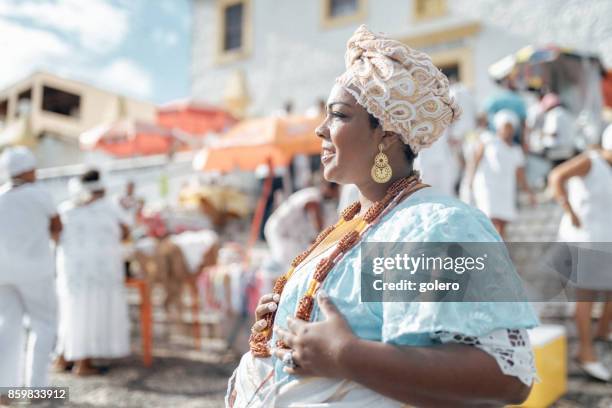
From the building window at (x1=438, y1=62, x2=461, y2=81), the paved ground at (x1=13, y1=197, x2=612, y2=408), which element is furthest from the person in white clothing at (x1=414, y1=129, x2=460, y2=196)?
the building window at (x1=438, y1=62, x2=461, y2=81)

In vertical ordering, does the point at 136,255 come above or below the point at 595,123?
below

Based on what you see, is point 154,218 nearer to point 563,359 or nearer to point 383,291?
point 563,359

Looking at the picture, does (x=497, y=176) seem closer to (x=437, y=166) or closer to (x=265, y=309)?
(x=437, y=166)

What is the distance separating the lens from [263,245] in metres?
9.42

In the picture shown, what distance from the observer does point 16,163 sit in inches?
168

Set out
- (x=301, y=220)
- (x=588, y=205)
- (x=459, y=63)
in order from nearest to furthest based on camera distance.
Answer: (x=588, y=205) < (x=301, y=220) < (x=459, y=63)

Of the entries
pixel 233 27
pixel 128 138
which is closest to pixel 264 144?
pixel 128 138

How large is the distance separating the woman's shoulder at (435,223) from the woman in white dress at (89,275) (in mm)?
4700

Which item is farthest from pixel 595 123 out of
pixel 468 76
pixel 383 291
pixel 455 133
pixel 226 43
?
pixel 226 43

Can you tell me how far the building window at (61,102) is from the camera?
2580cm

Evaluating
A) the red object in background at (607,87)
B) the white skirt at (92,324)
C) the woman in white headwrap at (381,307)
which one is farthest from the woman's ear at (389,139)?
the red object in background at (607,87)

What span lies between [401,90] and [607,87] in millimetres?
10708

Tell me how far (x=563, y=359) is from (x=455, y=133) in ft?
14.9

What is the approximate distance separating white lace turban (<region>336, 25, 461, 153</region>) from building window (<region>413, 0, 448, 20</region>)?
13529 mm
